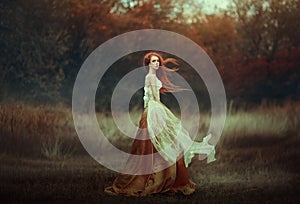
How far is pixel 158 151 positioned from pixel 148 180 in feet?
1.44

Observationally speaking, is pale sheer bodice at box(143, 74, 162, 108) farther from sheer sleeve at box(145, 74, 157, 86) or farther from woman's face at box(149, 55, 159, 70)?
woman's face at box(149, 55, 159, 70)

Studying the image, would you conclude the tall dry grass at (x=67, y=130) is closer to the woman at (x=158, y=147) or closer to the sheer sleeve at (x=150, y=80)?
the woman at (x=158, y=147)

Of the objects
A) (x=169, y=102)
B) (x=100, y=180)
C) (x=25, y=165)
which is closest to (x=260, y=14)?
(x=169, y=102)

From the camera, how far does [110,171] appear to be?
947cm

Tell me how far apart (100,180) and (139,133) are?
0.88 metres

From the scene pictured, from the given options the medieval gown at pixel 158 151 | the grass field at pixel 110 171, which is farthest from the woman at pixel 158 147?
the grass field at pixel 110 171

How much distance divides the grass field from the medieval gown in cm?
13

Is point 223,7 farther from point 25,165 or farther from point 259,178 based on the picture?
point 25,165

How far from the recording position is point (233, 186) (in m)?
9.54

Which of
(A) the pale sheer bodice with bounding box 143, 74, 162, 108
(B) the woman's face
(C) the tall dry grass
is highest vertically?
(B) the woman's face

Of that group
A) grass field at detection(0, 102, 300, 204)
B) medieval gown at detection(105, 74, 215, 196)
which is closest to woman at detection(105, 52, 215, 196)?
medieval gown at detection(105, 74, 215, 196)

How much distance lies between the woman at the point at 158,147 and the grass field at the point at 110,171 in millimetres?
137

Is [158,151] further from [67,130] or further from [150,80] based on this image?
Answer: [67,130]

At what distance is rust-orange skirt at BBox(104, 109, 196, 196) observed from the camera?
9320mm
